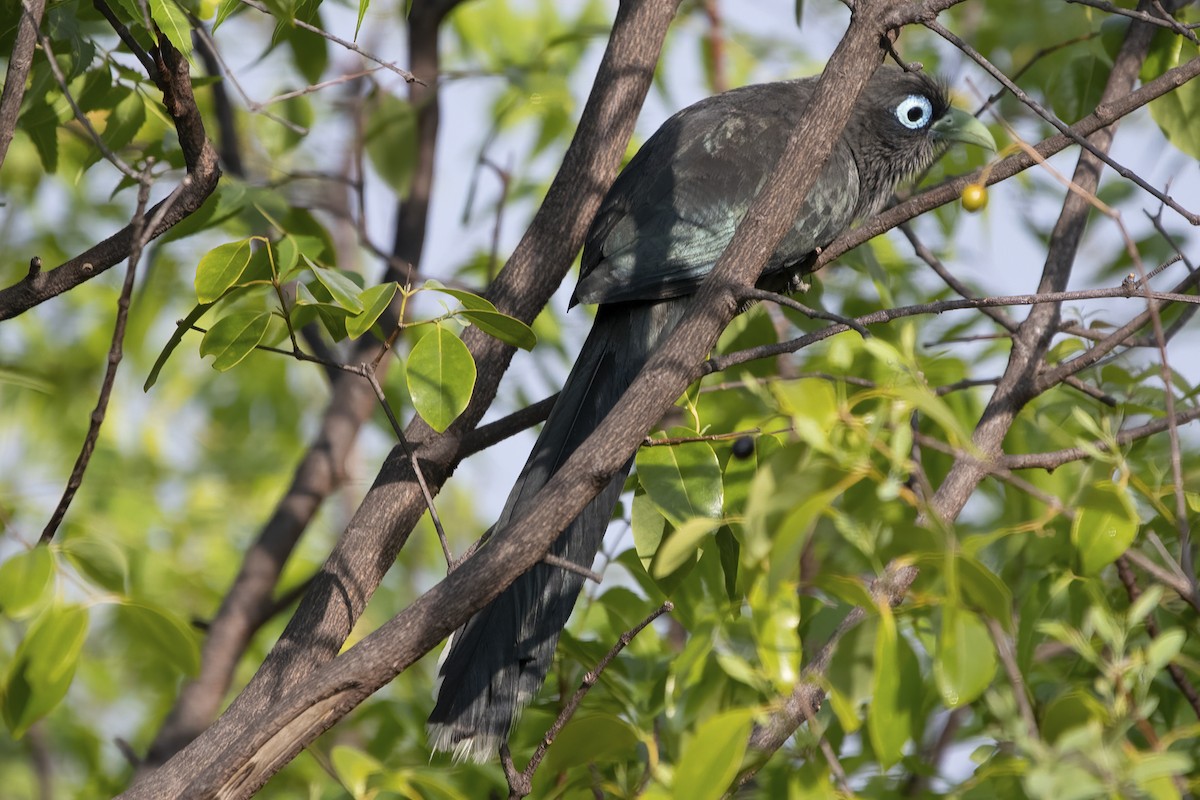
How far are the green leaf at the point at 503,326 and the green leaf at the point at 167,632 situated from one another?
755 mm

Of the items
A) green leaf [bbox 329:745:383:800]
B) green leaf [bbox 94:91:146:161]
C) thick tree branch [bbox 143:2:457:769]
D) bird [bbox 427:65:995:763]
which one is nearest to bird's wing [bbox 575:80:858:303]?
bird [bbox 427:65:995:763]

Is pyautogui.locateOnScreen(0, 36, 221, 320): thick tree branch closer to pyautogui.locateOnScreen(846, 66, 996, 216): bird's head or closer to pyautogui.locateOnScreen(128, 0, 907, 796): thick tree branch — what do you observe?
pyautogui.locateOnScreen(128, 0, 907, 796): thick tree branch

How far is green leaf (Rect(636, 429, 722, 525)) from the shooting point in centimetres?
203

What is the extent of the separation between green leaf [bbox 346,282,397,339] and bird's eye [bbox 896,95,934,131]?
2.68 meters

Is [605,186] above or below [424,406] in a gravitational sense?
above

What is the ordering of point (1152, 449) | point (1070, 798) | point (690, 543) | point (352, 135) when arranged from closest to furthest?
point (1070, 798) → point (690, 543) → point (1152, 449) → point (352, 135)

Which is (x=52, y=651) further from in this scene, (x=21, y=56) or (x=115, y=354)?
(x=21, y=56)

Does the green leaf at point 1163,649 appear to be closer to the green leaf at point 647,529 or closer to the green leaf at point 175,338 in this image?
the green leaf at point 647,529

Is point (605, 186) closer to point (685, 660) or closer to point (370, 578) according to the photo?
point (370, 578)

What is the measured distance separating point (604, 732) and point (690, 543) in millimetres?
585

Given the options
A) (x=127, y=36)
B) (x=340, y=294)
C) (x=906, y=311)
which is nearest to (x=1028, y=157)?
(x=906, y=311)

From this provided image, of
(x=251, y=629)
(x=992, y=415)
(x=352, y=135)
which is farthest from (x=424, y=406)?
(x=352, y=135)

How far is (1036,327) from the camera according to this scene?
2.82 metres

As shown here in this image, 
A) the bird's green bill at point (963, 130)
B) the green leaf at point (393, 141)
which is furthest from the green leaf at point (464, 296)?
the bird's green bill at point (963, 130)
